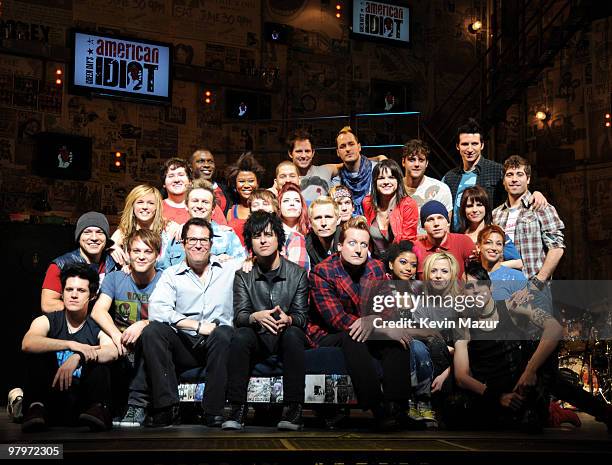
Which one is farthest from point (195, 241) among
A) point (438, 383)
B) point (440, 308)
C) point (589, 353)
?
point (589, 353)

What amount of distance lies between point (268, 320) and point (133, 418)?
86cm

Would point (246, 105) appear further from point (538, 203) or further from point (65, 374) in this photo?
point (65, 374)

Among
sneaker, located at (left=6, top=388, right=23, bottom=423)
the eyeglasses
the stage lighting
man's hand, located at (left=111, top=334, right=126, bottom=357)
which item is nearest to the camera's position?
man's hand, located at (left=111, top=334, right=126, bottom=357)

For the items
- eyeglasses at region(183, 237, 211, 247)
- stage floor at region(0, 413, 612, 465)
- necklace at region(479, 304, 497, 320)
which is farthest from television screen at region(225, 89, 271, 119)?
stage floor at region(0, 413, 612, 465)

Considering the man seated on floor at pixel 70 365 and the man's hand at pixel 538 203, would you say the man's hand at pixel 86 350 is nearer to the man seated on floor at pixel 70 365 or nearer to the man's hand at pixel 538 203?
the man seated on floor at pixel 70 365

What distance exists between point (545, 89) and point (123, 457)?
8.96 metres

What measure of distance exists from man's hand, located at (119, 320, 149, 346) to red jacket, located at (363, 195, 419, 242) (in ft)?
5.82

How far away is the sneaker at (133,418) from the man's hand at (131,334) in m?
0.33

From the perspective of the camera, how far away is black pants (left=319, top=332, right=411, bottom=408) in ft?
13.0

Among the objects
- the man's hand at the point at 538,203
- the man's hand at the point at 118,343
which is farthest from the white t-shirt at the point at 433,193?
the man's hand at the point at 118,343

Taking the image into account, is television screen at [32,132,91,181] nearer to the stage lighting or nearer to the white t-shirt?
the white t-shirt

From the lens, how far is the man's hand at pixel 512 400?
412 centimetres

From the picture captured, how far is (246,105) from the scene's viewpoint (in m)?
10.1

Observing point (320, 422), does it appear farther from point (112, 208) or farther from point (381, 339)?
point (112, 208)
